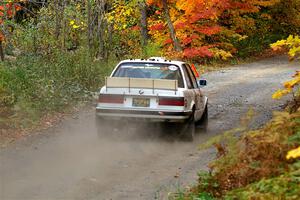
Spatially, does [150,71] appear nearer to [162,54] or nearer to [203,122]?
[203,122]

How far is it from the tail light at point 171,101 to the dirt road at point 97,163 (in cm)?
78

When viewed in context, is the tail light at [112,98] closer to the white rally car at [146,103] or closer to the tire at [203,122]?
the white rally car at [146,103]

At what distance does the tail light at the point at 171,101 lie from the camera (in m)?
10.5

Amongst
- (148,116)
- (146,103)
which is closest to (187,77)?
(146,103)

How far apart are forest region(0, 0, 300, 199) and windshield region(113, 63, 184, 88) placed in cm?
259

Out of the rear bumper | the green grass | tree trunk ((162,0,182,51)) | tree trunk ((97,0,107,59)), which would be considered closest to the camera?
the rear bumper

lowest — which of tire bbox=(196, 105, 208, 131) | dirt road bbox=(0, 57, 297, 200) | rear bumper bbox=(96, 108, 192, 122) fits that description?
dirt road bbox=(0, 57, 297, 200)

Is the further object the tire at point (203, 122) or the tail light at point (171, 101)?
the tire at point (203, 122)

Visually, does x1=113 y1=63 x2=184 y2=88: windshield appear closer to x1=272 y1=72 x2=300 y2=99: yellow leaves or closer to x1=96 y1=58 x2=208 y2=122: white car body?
x1=96 y1=58 x2=208 y2=122: white car body

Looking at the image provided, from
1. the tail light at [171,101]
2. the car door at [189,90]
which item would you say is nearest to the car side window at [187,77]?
the car door at [189,90]

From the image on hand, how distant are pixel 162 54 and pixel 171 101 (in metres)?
17.0

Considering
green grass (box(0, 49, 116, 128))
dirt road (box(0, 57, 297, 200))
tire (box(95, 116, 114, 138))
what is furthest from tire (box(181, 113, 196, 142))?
green grass (box(0, 49, 116, 128))

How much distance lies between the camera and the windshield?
1144 centimetres

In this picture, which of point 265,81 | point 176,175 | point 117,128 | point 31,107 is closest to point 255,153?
point 176,175
